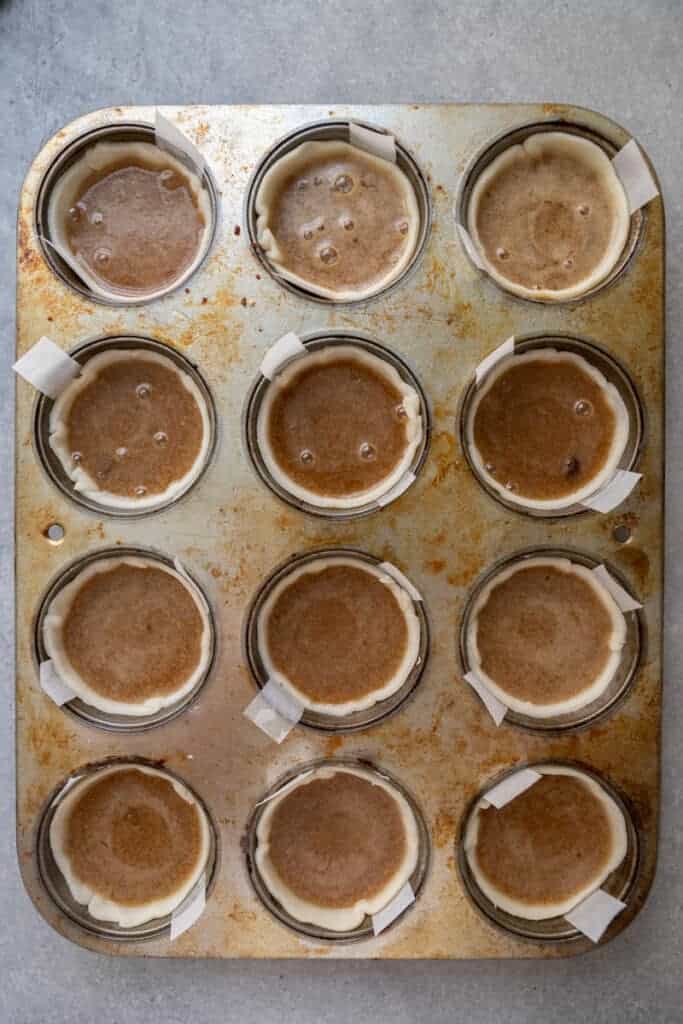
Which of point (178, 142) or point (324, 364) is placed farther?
point (324, 364)

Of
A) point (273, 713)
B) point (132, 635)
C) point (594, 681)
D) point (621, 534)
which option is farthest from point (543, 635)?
point (132, 635)

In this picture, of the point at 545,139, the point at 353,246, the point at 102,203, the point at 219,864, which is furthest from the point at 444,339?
the point at 219,864

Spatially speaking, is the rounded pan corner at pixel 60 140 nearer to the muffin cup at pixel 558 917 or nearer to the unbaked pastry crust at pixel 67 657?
the unbaked pastry crust at pixel 67 657

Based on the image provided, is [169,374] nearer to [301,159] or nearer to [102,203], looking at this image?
[102,203]

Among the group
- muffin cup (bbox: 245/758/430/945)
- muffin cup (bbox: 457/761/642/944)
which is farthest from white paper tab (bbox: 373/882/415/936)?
muffin cup (bbox: 457/761/642/944)

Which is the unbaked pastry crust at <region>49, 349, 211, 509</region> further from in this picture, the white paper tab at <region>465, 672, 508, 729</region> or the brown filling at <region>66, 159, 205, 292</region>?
the white paper tab at <region>465, 672, 508, 729</region>

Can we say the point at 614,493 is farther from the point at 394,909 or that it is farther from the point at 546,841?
the point at 394,909

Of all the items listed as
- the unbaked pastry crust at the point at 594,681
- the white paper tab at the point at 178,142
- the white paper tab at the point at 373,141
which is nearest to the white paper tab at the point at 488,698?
the unbaked pastry crust at the point at 594,681
